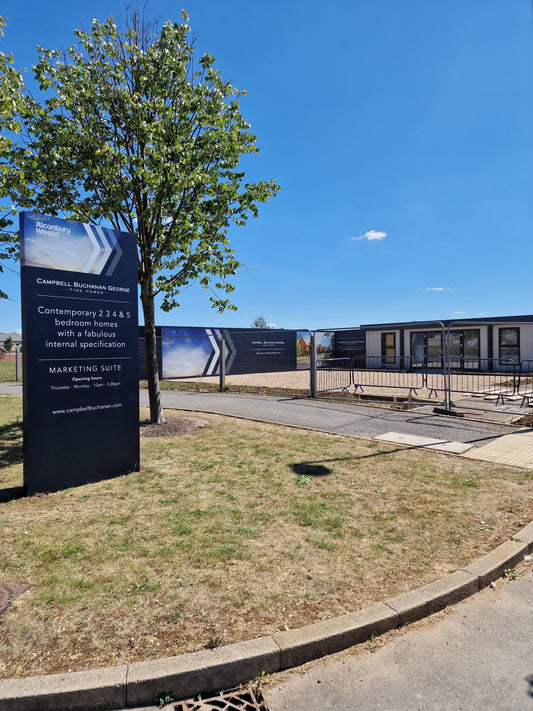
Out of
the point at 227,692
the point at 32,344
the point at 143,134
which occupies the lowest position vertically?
the point at 227,692

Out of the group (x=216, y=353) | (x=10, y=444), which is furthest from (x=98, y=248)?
(x=216, y=353)

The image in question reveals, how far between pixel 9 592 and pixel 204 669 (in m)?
1.72

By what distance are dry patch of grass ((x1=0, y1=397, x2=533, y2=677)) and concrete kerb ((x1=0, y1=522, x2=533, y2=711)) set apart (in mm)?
114

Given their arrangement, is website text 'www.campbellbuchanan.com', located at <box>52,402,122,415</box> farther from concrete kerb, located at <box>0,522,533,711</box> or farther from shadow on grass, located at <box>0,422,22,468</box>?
concrete kerb, located at <box>0,522,533,711</box>

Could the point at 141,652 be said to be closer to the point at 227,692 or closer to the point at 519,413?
the point at 227,692

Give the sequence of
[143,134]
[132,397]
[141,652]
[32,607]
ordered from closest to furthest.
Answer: [141,652] → [32,607] → [132,397] → [143,134]

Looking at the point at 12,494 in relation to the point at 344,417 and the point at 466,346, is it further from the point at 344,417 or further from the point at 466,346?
the point at 466,346

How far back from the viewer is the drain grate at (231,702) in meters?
2.19

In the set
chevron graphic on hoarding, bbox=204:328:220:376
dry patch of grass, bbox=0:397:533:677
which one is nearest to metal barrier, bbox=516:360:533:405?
dry patch of grass, bbox=0:397:533:677

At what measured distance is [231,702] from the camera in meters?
2.24

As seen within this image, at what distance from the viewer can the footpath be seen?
220 cm

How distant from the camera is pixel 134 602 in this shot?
2922mm

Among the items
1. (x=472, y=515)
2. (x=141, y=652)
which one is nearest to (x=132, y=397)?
(x=141, y=652)

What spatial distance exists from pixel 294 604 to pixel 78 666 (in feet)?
4.63
